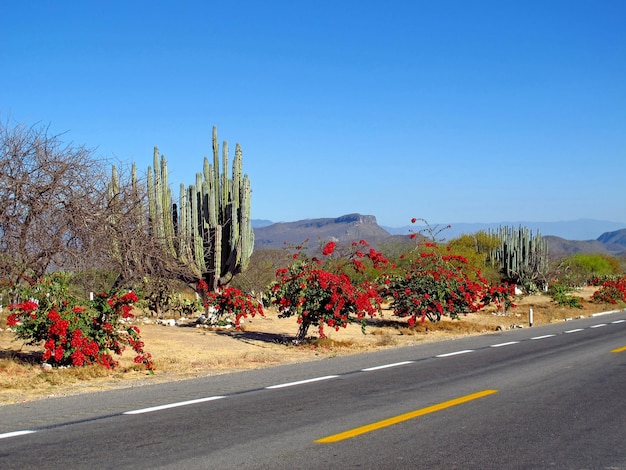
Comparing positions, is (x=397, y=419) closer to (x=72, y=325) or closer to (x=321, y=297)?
(x=72, y=325)

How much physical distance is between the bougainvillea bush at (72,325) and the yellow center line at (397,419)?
6.31 metres

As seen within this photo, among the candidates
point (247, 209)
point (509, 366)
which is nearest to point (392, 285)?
point (247, 209)

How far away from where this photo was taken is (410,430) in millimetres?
7926

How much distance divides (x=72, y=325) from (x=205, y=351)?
4772mm

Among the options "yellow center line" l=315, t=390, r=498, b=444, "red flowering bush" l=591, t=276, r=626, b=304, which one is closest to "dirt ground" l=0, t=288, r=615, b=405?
"yellow center line" l=315, t=390, r=498, b=444

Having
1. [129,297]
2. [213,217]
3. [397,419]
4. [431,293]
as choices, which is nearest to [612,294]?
[431,293]

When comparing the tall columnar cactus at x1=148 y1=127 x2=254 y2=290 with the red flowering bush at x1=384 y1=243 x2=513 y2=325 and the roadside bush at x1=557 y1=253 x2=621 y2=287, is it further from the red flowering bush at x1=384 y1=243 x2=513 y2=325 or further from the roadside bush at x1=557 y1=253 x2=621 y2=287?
the roadside bush at x1=557 y1=253 x2=621 y2=287

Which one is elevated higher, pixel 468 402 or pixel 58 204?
pixel 58 204

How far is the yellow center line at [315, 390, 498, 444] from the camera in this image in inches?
299

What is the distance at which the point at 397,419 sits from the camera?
855 centimetres

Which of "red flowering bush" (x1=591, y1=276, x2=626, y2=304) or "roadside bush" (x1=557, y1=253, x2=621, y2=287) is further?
"roadside bush" (x1=557, y1=253, x2=621, y2=287)

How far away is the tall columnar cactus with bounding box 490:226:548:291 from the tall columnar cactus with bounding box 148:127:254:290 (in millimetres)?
34504

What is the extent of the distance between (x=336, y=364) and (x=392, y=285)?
12169 millimetres

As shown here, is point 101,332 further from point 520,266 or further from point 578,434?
point 520,266
